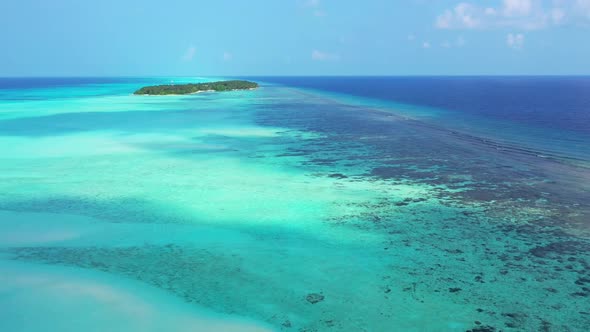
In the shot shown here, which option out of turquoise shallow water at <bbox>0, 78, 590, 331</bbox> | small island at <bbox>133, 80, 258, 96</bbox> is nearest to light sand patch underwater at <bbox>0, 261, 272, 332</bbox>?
turquoise shallow water at <bbox>0, 78, 590, 331</bbox>

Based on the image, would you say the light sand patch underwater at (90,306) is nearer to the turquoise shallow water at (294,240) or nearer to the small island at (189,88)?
the turquoise shallow water at (294,240)

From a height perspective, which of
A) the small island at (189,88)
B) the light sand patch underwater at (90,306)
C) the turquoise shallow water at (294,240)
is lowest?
the light sand patch underwater at (90,306)

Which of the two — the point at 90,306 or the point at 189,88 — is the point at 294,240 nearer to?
the point at 90,306

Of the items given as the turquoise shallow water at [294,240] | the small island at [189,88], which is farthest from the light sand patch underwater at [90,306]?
the small island at [189,88]

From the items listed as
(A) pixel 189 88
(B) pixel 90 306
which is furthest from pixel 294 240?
(A) pixel 189 88

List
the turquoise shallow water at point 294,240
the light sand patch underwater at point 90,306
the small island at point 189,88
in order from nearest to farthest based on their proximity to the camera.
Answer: the light sand patch underwater at point 90,306 → the turquoise shallow water at point 294,240 → the small island at point 189,88

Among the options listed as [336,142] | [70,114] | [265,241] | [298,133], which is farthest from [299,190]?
[70,114]
